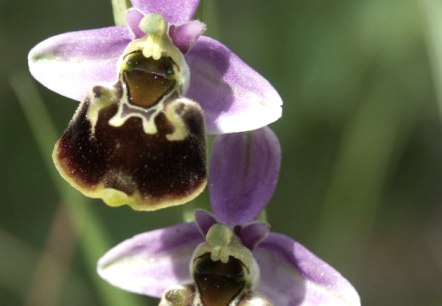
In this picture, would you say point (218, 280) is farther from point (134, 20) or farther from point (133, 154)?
point (134, 20)

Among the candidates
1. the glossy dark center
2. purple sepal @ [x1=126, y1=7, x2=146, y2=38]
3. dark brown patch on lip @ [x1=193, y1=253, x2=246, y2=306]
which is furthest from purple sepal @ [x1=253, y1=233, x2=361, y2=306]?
purple sepal @ [x1=126, y1=7, x2=146, y2=38]

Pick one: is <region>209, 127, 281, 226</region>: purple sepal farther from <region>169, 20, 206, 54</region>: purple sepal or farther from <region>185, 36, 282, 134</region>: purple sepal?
<region>169, 20, 206, 54</region>: purple sepal

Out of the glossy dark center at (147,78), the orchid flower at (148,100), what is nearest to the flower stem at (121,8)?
the orchid flower at (148,100)

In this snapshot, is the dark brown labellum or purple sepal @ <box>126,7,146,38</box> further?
purple sepal @ <box>126,7,146,38</box>

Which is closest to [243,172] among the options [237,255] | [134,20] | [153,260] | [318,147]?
[237,255]

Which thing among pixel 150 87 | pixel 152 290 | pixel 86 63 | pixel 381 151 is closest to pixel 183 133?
pixel 150 87

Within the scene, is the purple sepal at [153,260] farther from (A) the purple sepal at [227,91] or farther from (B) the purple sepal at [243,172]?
(A) the purple sepal at [227,91]

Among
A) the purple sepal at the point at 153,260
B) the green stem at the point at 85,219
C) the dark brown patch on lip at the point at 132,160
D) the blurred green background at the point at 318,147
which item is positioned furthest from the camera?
the blurred green background at the point at 318,147
